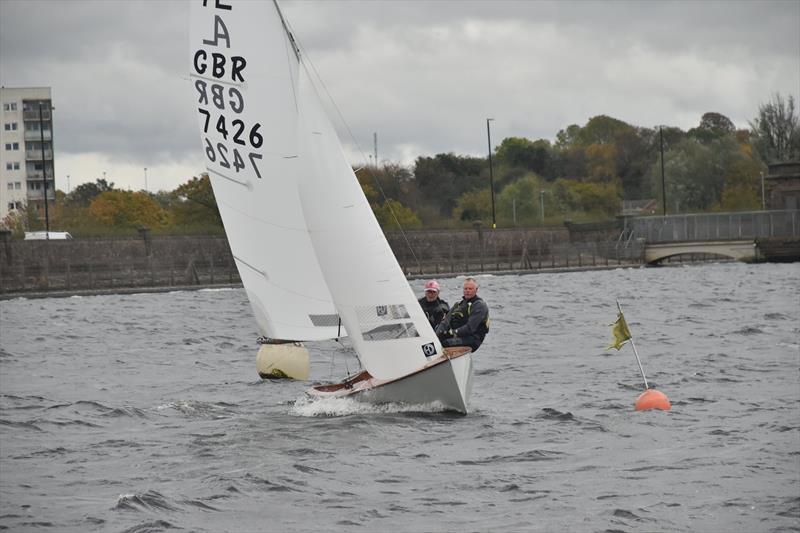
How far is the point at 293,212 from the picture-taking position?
18156 millimetres

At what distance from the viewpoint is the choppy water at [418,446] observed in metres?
12.1

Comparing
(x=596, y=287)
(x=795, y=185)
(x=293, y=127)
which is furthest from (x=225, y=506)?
(x=795, y=185)

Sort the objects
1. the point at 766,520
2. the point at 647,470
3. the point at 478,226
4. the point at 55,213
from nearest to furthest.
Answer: the point at 766,520 < the point at 647,470 < the point at 478,226 < the point at 55,213

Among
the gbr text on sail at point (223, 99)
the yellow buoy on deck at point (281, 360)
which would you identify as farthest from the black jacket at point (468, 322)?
the gbr text on sail at point (223, 99)

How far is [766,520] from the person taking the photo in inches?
456

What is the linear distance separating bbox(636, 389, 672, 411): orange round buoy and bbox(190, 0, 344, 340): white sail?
4531 millimetres

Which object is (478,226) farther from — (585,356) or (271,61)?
(271,61)

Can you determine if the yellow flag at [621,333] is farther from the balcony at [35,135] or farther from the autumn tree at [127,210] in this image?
the balcony at [35,135]

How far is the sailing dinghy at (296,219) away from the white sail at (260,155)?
0.01 metres

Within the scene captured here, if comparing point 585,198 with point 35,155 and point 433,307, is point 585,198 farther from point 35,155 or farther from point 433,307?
point 433,307

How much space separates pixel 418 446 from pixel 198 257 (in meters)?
61.6

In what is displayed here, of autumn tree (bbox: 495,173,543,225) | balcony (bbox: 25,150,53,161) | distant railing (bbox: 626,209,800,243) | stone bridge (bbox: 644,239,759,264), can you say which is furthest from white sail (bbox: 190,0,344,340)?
balcony (bbox: 25,150,53,161)

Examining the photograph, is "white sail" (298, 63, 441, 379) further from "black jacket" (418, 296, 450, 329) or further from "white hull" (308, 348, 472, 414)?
"black jacket" (418, 296, 450, 329)

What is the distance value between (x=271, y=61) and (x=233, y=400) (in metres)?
5.79
